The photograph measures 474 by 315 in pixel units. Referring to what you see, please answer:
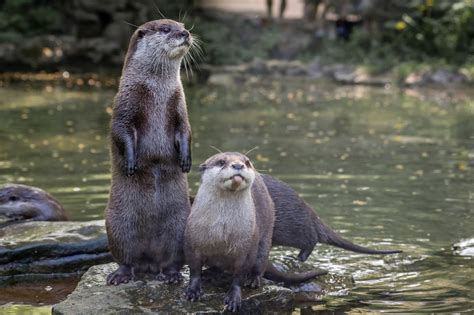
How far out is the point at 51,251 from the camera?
551cm

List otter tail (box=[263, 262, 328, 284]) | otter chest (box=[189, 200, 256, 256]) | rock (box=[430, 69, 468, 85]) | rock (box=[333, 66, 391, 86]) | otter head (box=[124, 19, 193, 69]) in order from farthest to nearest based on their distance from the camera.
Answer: rock (box=[333, 66, 391, 86]) → rock (box=[430, 69, 468, 85]) → otter tail (box=[263, 262, 328, 284]) → otter head (box=[124, 19, 193, 69]) → otter chest (box=[189, 200, 256, 256])

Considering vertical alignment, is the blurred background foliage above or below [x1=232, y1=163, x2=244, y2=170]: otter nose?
above

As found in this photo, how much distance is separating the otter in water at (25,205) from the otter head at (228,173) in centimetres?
230

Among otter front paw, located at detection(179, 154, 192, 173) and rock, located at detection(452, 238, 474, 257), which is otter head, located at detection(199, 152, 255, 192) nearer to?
otter front paw, located at detection(179, 154, 192, 173)

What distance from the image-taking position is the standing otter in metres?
4.48

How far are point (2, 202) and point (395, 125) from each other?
26.0ft

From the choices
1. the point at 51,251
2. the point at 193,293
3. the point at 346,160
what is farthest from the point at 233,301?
the point at 346,160

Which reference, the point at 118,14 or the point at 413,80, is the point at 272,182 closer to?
the point at 413,80

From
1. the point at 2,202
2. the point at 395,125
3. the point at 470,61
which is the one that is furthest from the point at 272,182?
the point at 470,61

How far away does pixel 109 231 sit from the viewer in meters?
4.61

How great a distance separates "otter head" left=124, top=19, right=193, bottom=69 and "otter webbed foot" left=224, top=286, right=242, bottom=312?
1.17 metres

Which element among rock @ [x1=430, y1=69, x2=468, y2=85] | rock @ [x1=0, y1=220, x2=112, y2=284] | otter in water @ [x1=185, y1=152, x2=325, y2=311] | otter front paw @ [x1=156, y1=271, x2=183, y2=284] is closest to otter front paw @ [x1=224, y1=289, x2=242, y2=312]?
otter in water @ [x1=185, y1=152, x2=325, y2=311]

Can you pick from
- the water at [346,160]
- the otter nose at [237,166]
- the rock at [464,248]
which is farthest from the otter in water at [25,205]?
the rock at [464,248]

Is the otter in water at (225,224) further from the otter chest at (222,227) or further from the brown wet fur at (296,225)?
the brown wet fur at (296,225)
